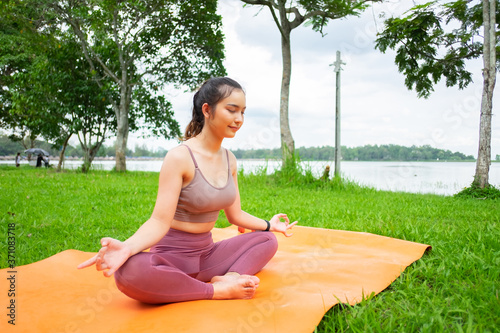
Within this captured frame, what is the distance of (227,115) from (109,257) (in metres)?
0.85

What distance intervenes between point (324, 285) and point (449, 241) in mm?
1345

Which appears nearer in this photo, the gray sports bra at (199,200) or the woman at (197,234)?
the woman at (197,234)

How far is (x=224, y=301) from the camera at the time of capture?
1760mm

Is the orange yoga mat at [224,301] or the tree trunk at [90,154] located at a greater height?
the tree trunk at [90,154]

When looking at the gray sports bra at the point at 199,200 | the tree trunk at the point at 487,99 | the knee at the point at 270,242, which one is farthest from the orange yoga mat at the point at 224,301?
the tree trunk at the point at 487,99

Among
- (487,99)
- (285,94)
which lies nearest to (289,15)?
(285,94)

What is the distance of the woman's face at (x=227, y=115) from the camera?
1.88 metres

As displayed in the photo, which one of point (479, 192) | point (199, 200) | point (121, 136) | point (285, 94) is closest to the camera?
point (199, 200)

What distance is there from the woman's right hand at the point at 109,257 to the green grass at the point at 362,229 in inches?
35.1

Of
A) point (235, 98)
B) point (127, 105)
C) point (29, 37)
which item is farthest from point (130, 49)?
point (235, 98)

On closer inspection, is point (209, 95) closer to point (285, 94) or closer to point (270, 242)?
point (270, 242)

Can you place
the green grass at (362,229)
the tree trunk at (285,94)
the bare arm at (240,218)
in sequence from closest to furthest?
the green grass at (362,229), the bare arm at (240,218), the tree trunk at (285,94)

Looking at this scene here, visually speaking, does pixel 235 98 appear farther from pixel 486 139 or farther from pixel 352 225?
pixel 486 139

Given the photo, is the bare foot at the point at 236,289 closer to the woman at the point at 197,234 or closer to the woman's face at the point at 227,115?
the woman at the point at 197,234
